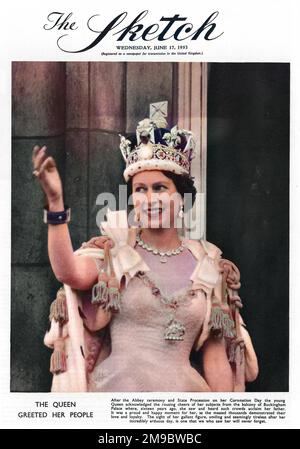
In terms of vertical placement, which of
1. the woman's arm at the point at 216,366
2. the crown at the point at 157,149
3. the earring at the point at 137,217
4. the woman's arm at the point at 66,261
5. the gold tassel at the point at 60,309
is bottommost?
the woman's arm at the point at 216,366

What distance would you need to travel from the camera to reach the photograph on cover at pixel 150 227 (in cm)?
432

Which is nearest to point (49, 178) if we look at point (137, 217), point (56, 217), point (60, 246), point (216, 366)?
point (56, 217)

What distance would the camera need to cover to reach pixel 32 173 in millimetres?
4406

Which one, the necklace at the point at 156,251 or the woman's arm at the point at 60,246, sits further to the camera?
the necklace at the point at 156,251

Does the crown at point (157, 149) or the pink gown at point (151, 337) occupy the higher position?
the crown at point (157, 149)

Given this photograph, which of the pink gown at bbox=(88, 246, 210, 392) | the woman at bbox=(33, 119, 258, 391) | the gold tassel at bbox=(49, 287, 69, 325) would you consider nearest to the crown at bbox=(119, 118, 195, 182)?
the woman at bbox=(33, 119, 258, 391)

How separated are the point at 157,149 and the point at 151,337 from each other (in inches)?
31.5

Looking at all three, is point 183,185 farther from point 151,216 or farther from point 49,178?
point 49,178

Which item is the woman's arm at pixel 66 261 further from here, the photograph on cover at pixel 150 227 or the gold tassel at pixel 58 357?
the gold tassel at pixel 58 357

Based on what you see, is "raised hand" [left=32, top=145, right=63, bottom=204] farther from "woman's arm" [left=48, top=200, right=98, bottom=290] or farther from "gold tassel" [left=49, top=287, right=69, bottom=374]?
"gold tassel" [left=49, top=287, right=69, bottom=374]

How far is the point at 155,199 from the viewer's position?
171 inches

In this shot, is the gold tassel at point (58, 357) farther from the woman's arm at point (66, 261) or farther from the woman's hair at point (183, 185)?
the woman's hair at point (183, 185)

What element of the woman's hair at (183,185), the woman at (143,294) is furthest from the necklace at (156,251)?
the woman's hair at (183,185)

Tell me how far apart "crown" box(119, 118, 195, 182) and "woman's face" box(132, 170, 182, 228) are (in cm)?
4
